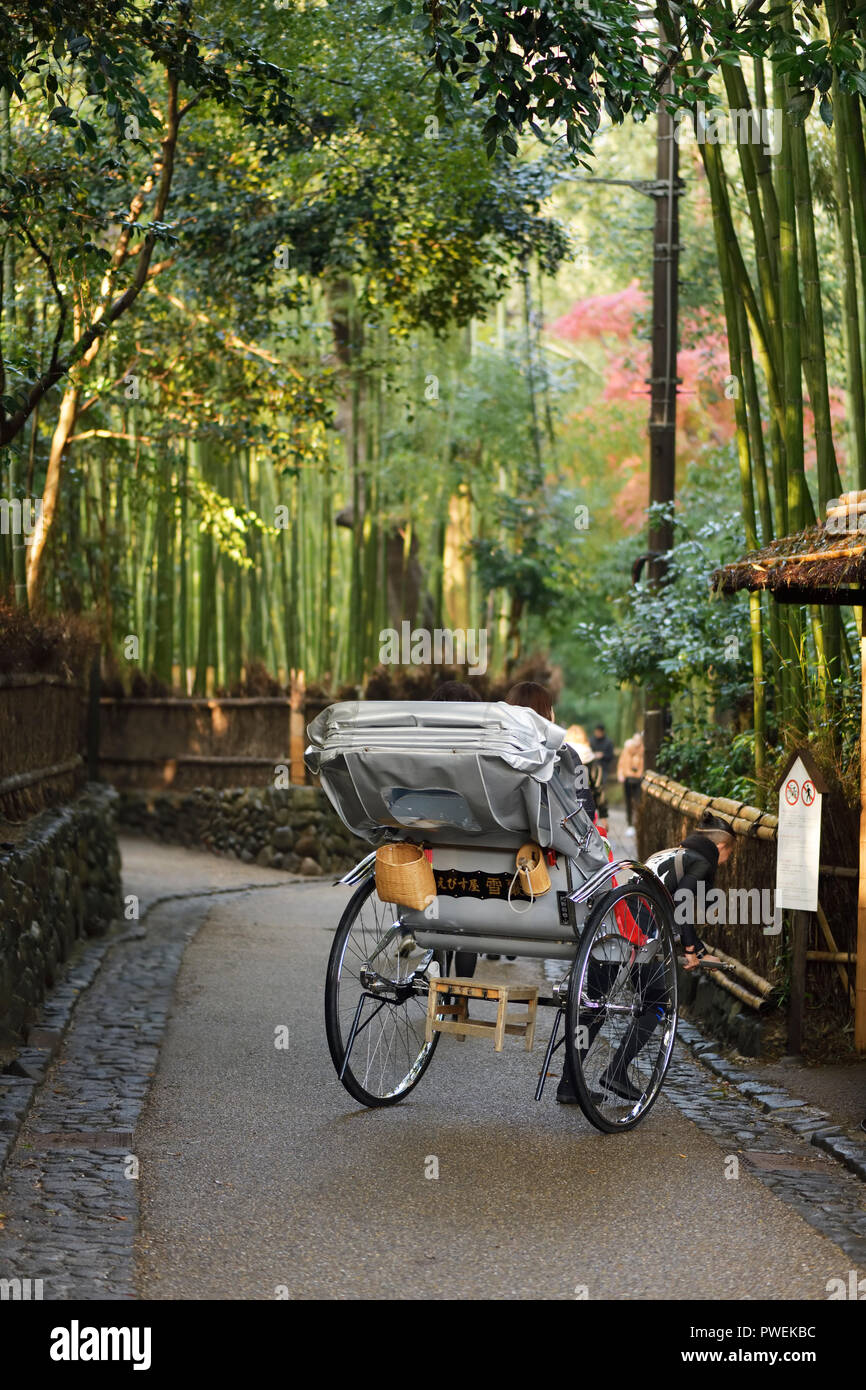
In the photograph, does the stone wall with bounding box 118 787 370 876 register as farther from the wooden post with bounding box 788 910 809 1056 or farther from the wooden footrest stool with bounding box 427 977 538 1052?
the wooden footrest stool with bounding box 427 977 538 1052

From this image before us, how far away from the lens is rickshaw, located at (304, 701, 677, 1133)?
5082 mm

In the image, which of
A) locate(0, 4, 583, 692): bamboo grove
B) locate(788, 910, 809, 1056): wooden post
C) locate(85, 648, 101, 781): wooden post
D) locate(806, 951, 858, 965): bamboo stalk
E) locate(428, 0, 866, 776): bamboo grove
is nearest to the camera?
locate(428, 0, 866, 776): bamboo grove

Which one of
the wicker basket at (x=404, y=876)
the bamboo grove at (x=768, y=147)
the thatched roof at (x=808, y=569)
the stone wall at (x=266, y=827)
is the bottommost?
the stone wall at (x=266, y=827)

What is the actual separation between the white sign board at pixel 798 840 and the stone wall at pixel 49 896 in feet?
10.7

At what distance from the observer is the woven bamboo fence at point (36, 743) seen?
8.17 meters

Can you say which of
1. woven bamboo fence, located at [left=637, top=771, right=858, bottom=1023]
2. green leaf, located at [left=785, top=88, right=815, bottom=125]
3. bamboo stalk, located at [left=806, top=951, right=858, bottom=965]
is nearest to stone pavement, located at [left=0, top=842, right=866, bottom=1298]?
woven bamboo fence, located at [left=637, top=771, right=858, bottom=1023]

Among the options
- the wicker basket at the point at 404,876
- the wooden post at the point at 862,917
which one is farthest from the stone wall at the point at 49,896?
the wooden post at the point at 862,917

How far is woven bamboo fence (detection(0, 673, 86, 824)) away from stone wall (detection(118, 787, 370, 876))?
4822 mm

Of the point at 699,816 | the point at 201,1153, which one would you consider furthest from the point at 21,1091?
the point at 699,816

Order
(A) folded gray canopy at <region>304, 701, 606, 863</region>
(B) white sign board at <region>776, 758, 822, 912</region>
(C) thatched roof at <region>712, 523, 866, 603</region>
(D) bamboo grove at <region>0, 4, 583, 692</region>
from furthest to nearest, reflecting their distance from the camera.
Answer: (D) bamboo grove at <region>0, 4, 583, 692</region>, (B) white sign board at <region>776, 758, 822, 912</region>, (C) thatched roof at <region>712, 523, 866, 603</region>, (A) folded gray canopy at <region>304, 701, 606, 863</region>

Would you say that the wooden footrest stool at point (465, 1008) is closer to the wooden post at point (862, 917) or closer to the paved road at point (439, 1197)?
the paved road at point (439, 1197)

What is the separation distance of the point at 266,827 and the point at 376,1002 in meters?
10.6

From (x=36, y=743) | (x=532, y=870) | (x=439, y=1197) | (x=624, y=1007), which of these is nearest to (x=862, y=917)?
(x=624, y=1007)

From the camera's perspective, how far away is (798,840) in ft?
20.3
